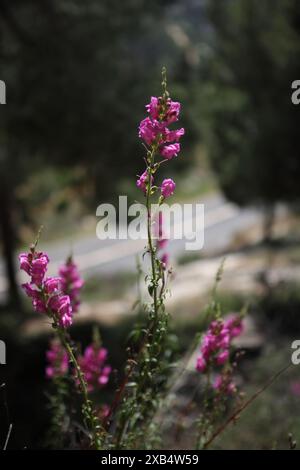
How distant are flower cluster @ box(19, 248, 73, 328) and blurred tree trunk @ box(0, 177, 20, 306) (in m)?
11.2

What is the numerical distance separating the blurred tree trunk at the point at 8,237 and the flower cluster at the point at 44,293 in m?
11.2

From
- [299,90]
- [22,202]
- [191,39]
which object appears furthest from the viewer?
[191,39]

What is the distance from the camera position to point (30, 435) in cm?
700

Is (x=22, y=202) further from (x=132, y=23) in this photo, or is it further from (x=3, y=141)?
(x=132, y=23)

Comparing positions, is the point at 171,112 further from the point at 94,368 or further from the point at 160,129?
the point at 94,368

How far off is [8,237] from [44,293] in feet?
39.8

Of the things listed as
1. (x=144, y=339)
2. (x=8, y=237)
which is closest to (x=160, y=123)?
(x=144, y=339)

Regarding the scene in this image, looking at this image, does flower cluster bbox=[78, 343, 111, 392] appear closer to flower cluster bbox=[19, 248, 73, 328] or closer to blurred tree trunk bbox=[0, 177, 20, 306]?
flower cluster bbox=[19, 248, 73, 328]

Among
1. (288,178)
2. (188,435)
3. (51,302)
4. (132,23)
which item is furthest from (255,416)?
(132,23)

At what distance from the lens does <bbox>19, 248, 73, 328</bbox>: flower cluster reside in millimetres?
2434

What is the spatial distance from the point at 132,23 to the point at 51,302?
8978mm

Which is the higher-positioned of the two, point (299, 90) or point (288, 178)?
point (299, 90)

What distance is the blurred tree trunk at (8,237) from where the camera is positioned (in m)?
13.8

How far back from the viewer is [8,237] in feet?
46.6
